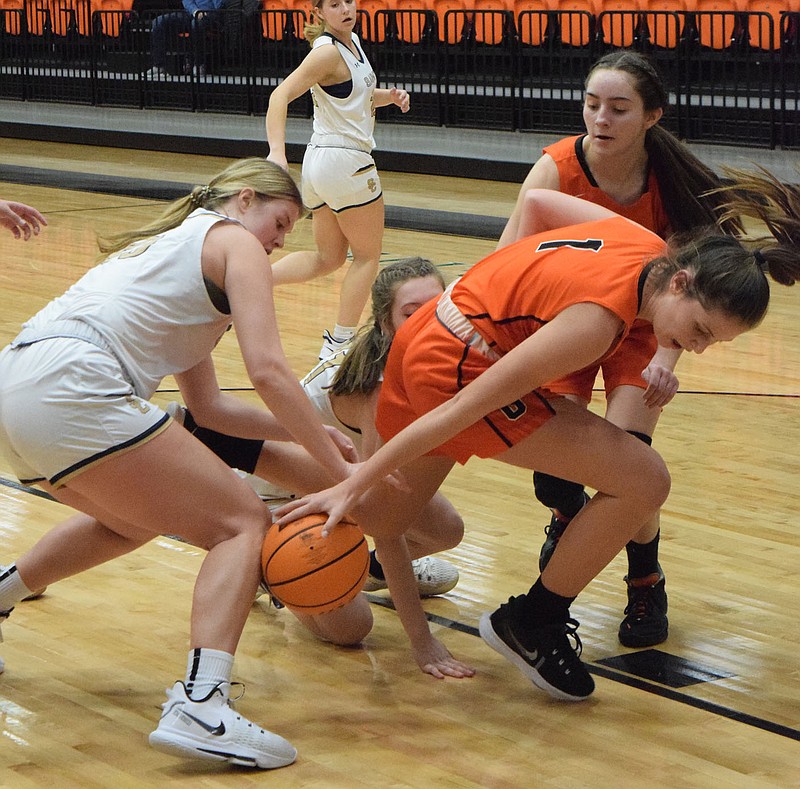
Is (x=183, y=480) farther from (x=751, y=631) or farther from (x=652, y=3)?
(x=652, y=3)

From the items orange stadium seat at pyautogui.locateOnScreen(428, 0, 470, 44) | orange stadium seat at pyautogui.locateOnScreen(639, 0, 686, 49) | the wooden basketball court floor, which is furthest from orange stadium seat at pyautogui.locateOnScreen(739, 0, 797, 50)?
the wooden basketball court floor

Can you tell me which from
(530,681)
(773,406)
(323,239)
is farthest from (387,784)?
(323,239)

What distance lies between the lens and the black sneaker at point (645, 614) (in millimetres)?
3205

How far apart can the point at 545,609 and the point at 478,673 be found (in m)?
0.26

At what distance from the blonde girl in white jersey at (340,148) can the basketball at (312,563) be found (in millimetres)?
3453

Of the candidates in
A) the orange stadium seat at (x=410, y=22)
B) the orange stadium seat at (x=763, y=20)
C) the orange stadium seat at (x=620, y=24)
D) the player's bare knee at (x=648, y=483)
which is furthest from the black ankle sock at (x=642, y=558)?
the orange stadium seat at (x=410, y=22)

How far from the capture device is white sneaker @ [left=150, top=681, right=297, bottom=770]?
2.51 meters

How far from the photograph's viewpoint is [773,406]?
5367mm

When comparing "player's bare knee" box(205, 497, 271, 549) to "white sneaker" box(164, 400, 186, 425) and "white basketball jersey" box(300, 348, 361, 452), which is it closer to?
"white sneaker" box(164, 400, 186, 425)

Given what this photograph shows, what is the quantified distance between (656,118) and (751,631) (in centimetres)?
128

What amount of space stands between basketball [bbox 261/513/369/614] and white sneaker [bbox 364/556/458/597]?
2.32 feet

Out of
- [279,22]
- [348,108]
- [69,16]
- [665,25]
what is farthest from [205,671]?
[69,16]

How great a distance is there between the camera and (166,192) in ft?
38.7

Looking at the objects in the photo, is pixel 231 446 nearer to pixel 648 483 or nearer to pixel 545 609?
pixel 545 609
